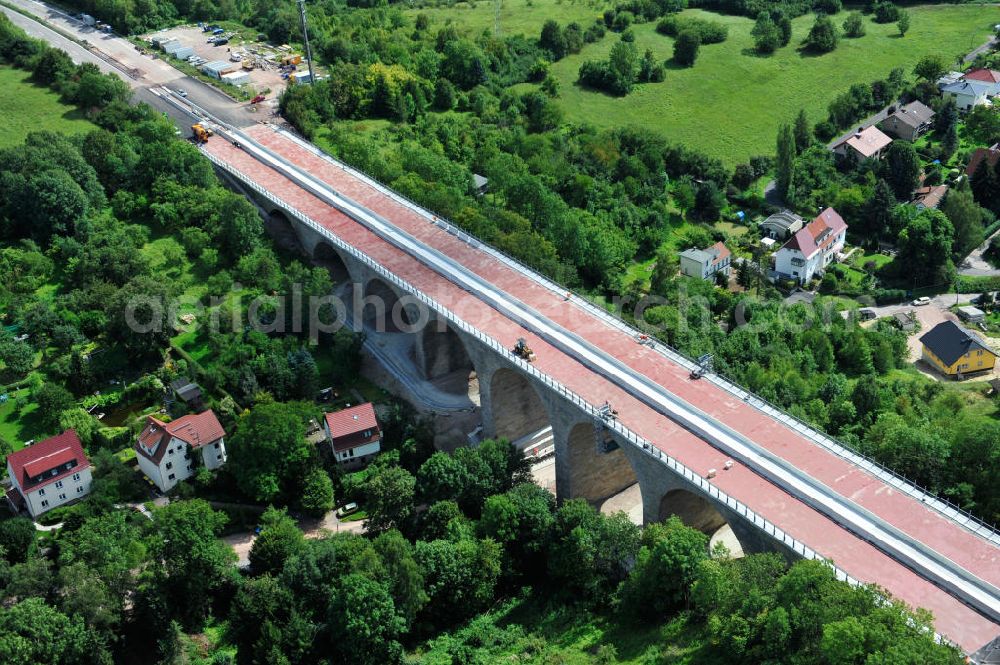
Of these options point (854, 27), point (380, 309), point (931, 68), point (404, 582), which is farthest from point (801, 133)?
point (404, 582)

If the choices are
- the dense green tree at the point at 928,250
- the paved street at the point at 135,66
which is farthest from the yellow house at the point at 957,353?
the paved street at the point at 135,66

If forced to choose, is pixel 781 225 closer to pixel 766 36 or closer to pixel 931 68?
pixel 931 68

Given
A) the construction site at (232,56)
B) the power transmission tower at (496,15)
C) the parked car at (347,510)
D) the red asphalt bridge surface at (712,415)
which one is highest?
the construction site at (232,56)

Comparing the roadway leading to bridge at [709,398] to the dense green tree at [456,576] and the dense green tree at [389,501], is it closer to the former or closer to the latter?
the dense green tree at [389,501]

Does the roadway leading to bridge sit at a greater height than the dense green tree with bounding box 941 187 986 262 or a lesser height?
greater

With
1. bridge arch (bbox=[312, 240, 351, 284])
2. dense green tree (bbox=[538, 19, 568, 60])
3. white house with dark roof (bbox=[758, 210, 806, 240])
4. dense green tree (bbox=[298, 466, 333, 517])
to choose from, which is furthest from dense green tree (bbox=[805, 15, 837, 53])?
dense green tree (bbox=[298, 466, 333, 517])

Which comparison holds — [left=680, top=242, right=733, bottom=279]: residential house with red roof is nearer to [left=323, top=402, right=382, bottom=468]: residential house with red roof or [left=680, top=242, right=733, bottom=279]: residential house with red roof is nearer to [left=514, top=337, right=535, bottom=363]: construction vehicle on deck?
[left=514, top=337, right=535, bottom=363]: construction vehicle on deck
